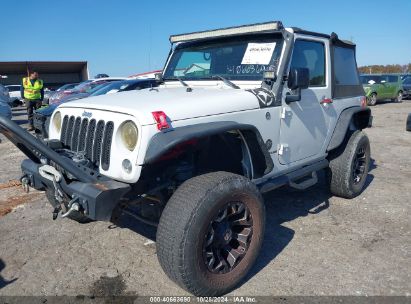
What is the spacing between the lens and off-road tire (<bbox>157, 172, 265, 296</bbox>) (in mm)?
2609

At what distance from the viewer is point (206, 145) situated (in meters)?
3.23

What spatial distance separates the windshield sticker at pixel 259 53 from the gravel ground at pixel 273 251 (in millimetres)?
1836

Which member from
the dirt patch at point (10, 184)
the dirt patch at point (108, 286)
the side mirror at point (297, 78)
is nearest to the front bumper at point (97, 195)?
the dirt patch at point (108, 286)

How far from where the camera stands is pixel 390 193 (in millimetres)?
5262

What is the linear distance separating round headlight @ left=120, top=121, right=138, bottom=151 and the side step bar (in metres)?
1.40

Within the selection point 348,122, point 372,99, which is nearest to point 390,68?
point 372,99

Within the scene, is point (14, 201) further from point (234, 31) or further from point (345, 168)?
point (345, 168)

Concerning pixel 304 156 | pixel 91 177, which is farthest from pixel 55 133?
pixel 304 156

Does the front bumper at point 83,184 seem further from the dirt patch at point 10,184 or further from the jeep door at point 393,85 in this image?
the jeep door at point 393,85

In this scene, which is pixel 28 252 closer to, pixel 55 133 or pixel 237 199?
pixel 55 133

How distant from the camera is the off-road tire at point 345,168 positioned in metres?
4.76

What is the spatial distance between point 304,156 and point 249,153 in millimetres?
1073

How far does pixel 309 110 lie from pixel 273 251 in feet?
5.17

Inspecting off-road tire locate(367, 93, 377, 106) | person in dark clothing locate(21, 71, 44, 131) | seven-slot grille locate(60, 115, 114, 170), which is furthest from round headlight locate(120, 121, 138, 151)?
off-road tire locate(367, 93, 377, 106)
